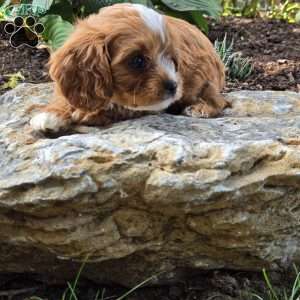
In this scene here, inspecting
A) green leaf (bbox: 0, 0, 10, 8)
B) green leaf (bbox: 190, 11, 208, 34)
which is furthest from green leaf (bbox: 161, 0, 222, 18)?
green leaf (bbox: 0, 0, 10, 8)

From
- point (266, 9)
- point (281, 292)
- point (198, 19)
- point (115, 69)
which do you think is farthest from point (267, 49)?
point (115, 69)

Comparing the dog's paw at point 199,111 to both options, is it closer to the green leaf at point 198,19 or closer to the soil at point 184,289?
the soil at point 184,289

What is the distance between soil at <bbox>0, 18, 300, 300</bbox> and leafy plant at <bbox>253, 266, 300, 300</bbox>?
41 millimetres

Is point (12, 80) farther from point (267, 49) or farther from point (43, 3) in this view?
point (267, 49)

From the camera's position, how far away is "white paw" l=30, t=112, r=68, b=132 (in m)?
3.33

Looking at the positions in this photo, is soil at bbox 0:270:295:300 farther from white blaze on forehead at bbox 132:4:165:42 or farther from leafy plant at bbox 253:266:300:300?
white blaze on forehead at bbox 132:4:165:42

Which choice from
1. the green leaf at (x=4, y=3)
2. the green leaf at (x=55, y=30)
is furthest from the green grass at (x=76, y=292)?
the green leaf at (x=4, y=3)

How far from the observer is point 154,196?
2.87 metres

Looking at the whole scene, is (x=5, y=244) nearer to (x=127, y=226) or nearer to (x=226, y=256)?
(x=127, y=226)

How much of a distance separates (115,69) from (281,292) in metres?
1.41

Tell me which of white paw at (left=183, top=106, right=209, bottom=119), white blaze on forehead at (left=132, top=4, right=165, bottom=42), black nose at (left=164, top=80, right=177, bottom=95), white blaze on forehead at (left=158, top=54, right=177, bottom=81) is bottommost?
white paw at (left=183, top=106, right=209, bottom=119)

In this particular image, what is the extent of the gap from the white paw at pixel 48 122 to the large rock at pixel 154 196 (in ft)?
0.19

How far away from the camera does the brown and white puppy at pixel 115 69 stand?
3102 mm

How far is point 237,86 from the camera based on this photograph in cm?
538
